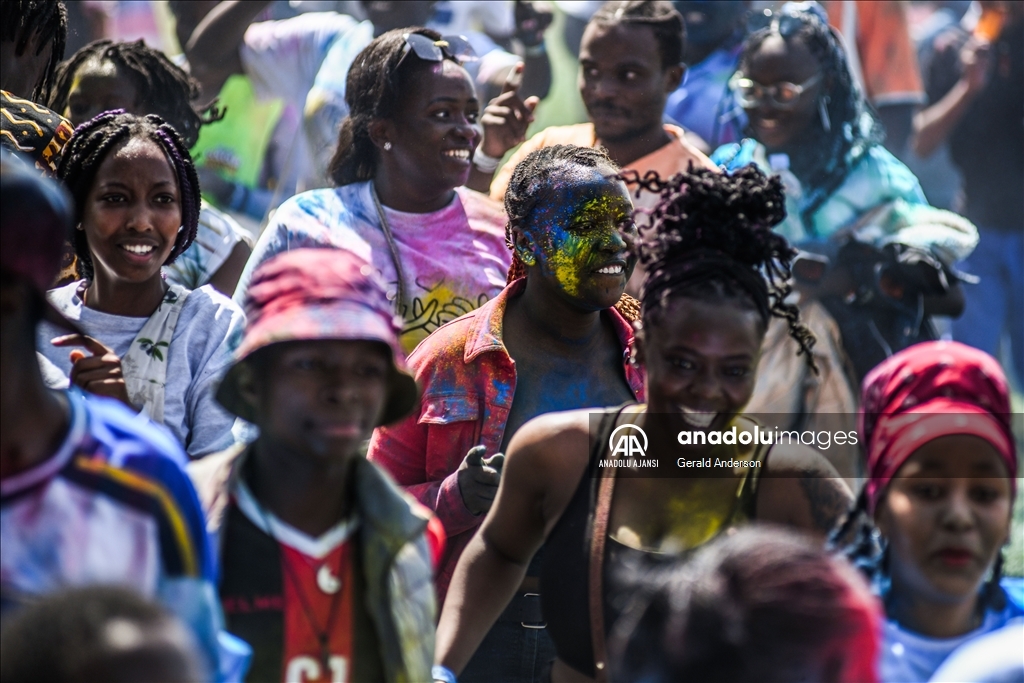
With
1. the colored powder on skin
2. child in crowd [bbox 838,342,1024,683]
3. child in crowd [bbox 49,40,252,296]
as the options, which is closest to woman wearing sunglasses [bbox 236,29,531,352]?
child in crowd [bbox 49,40,252,296]

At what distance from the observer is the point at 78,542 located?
202 centimetres

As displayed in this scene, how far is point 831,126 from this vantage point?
587cm

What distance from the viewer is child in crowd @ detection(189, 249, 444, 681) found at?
87.7 inches

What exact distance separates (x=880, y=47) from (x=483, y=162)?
2.48m

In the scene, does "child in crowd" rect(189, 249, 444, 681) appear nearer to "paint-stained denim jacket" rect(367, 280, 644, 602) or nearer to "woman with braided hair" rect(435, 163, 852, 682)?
"woman with braided hair" rect(435, 163, 852, 682)

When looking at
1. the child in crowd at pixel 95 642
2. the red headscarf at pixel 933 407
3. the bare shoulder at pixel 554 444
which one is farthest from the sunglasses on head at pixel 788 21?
the child in crowd at pixel 95 642

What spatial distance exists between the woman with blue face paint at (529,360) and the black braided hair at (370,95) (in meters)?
1.09

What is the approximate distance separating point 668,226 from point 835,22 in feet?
13.5

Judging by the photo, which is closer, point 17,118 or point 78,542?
point 78,542

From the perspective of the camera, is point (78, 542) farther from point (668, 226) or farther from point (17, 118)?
point (17, 118)

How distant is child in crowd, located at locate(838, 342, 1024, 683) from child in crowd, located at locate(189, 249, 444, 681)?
833mm

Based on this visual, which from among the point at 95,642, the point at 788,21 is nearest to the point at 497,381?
the point at 95,642

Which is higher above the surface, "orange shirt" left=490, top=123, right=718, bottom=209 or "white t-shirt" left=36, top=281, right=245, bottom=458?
"orange shirt" left=490, top=123, right=718, bottom=209

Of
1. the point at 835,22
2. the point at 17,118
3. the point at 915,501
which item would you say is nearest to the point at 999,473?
the point at 915,501
